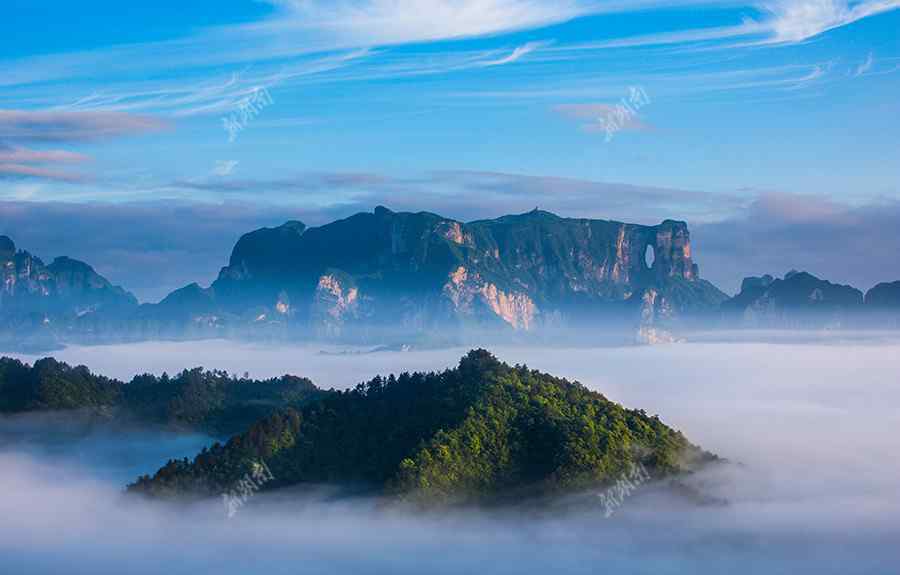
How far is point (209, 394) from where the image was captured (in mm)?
126000

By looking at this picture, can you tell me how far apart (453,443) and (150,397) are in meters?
56.4

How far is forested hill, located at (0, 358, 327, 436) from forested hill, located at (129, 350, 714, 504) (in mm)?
26322

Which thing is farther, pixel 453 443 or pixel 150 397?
pixel 150 397

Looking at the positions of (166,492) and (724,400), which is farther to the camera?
(724,400)

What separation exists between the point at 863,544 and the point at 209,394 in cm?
7211

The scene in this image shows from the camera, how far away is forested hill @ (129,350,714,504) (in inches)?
3130

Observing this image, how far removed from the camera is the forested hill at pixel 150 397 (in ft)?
389

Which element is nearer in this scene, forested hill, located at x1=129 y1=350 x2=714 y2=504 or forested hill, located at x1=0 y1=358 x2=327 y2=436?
forested hill, located at x1=129 y1=350 x2=714 y2=504

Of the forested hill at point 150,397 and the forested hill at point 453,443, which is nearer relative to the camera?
the forested hill at point 453,443

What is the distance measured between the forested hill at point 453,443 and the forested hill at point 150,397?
26322 millimetres

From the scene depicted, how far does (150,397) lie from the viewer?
125125 millimetres

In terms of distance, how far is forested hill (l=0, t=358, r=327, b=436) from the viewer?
118688 mm

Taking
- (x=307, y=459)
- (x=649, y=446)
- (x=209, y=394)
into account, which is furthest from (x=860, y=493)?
(x=209, y=394)

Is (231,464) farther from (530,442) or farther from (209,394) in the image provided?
(209,394)
